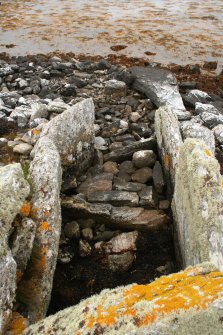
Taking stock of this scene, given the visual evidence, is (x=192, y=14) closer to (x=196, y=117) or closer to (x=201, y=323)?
(x=196, y=117)

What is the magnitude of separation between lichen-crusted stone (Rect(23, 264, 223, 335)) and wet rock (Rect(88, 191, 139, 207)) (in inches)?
111

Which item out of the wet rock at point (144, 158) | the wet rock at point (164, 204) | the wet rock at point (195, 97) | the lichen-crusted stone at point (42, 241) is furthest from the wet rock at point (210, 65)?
the lichen-crusted stone at point (42, 241)

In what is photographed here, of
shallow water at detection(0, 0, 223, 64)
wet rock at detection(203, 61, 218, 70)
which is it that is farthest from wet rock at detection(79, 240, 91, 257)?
shallow water at detection(0, 0, 223, 64)

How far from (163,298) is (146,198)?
327 cm

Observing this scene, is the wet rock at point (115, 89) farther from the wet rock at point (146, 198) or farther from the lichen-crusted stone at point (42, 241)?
the lichen-crusted stone at point (42, 241)

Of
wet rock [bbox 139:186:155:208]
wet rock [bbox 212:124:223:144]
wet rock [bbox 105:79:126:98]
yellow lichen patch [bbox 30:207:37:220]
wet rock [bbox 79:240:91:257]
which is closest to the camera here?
yellow lichen patch [bbox 30:207:37:220]

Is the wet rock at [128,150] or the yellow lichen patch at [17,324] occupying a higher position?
the yellow lichen patch at [17,324]

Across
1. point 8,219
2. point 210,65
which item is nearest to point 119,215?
point 8,219

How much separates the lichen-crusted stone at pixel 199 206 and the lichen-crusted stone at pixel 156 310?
2.52 feet

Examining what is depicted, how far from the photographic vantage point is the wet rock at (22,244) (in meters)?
3.84

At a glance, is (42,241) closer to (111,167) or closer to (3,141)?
(111,167)

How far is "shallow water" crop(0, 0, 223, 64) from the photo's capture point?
14156mm

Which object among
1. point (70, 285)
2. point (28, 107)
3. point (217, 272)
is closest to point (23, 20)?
point (28, 107)

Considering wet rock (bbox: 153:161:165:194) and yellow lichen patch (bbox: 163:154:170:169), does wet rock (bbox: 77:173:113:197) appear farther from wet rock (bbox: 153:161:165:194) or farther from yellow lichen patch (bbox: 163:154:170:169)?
yellow lichen patch (bbox: 163:154:170:169)
